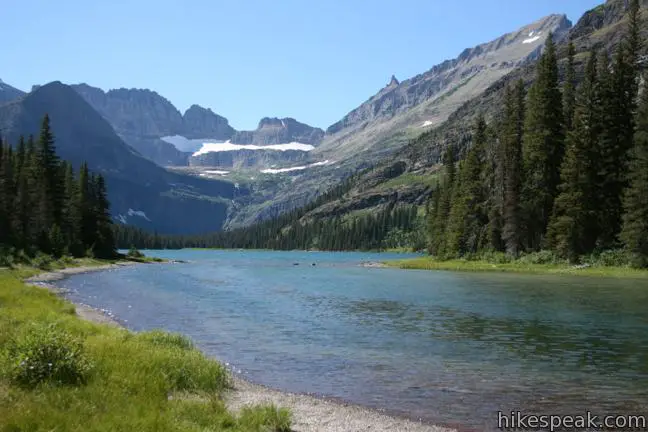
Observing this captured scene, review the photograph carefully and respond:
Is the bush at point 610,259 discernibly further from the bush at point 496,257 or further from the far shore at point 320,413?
the far shore at point 320,413

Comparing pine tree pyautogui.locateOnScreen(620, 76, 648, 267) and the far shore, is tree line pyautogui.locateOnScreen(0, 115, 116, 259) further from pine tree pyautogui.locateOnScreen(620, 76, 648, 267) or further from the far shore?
pine tree pyautogui.locateOnScreen(620, 76, 648, 267)

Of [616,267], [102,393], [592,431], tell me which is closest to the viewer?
[102,393]

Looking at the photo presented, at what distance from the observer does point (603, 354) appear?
24469 mm

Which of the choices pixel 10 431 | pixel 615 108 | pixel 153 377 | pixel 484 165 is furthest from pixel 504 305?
pixel 484 165

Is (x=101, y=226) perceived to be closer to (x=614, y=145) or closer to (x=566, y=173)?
(x=566, y=173)

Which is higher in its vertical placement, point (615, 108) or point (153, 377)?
point (615, 108)

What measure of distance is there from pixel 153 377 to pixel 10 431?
5.84m

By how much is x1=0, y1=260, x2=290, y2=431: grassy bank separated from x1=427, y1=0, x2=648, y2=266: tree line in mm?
61757

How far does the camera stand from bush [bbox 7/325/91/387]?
12250 millimetres

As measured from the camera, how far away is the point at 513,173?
3457 inches

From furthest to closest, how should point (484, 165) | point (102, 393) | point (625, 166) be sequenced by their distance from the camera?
point (484, 165) < point (625, 166) < point (102, 393)

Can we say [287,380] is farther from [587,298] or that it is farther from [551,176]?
[551,176]

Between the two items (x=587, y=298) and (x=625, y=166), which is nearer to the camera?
(x=587, y=298)

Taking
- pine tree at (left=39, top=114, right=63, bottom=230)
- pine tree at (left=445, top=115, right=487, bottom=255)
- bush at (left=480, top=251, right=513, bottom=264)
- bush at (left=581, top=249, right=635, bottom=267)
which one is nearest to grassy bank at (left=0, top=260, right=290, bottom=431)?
bush at (left=581, top=249, right=635, bottom=267)
